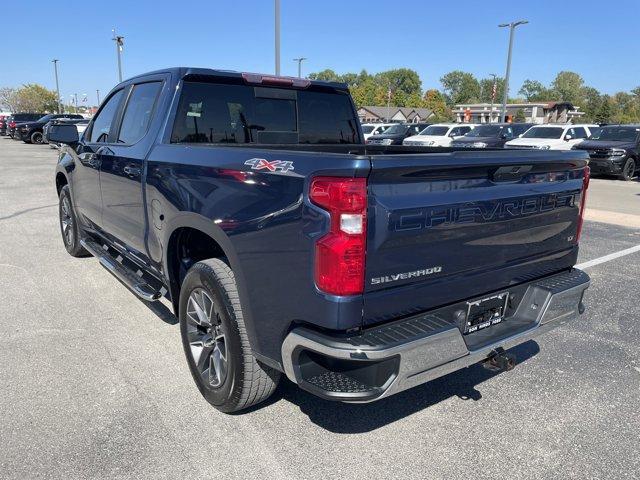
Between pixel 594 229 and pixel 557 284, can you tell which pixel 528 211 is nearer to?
pixel 557 284

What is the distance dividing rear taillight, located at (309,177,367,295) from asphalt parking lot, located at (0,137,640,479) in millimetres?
1025

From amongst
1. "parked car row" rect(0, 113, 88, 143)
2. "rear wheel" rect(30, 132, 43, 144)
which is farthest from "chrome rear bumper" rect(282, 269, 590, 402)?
"rear wheel" rect(30, 132, 43, 144)

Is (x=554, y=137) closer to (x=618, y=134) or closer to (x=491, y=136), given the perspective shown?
(x=618, y=134)

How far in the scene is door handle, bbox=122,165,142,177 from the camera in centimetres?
374

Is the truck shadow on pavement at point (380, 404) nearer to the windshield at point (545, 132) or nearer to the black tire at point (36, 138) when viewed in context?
the windshield at point (545, 132)

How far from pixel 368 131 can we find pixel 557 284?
29.5 m

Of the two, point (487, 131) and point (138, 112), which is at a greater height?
point (138, 112)

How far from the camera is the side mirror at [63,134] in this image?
17.5ft

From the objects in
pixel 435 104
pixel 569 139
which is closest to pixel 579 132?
pixel 569 139

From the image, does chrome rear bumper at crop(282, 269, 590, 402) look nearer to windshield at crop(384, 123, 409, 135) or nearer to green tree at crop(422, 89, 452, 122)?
windshield at crop(384, 123, 409, 135)

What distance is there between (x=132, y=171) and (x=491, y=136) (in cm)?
2049

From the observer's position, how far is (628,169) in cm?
1712

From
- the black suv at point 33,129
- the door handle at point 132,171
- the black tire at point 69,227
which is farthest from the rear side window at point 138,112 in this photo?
the black suv at point 33,129

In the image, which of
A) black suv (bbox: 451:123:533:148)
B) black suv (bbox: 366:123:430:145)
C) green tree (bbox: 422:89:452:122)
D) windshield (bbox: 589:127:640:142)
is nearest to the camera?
windshield (bbox: 589:127:640:142)
